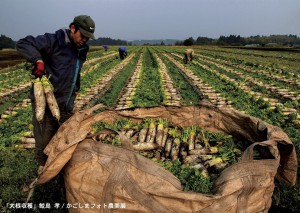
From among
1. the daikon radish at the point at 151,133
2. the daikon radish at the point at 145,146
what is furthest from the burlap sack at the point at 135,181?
the daikon radish at the point at 151,133

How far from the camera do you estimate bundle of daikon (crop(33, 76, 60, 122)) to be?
11.3 ft

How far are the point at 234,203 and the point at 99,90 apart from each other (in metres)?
9.75

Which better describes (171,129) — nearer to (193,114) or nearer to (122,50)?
(193,114)

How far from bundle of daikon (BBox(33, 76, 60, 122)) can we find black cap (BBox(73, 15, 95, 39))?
80 centimetres

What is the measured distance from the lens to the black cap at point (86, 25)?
11.8 ft

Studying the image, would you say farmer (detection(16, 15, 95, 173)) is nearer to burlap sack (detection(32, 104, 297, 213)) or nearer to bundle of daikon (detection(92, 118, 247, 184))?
bundle of daikon (detection(92, 118, 247, 184))

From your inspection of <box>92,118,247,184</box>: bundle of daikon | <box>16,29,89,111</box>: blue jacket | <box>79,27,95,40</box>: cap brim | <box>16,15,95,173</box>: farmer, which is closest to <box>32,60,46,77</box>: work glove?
<box>16,15,95,173</box>: farmer

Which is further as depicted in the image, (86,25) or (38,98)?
(86,25)

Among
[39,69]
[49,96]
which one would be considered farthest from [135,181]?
[39,69]

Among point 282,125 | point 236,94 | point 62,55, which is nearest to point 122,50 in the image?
point 236,94

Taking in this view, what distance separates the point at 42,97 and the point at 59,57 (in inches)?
28.4

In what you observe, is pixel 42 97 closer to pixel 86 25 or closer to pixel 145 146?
pixel 86 25

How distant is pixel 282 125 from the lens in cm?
682

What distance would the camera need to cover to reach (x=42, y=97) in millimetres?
3459
